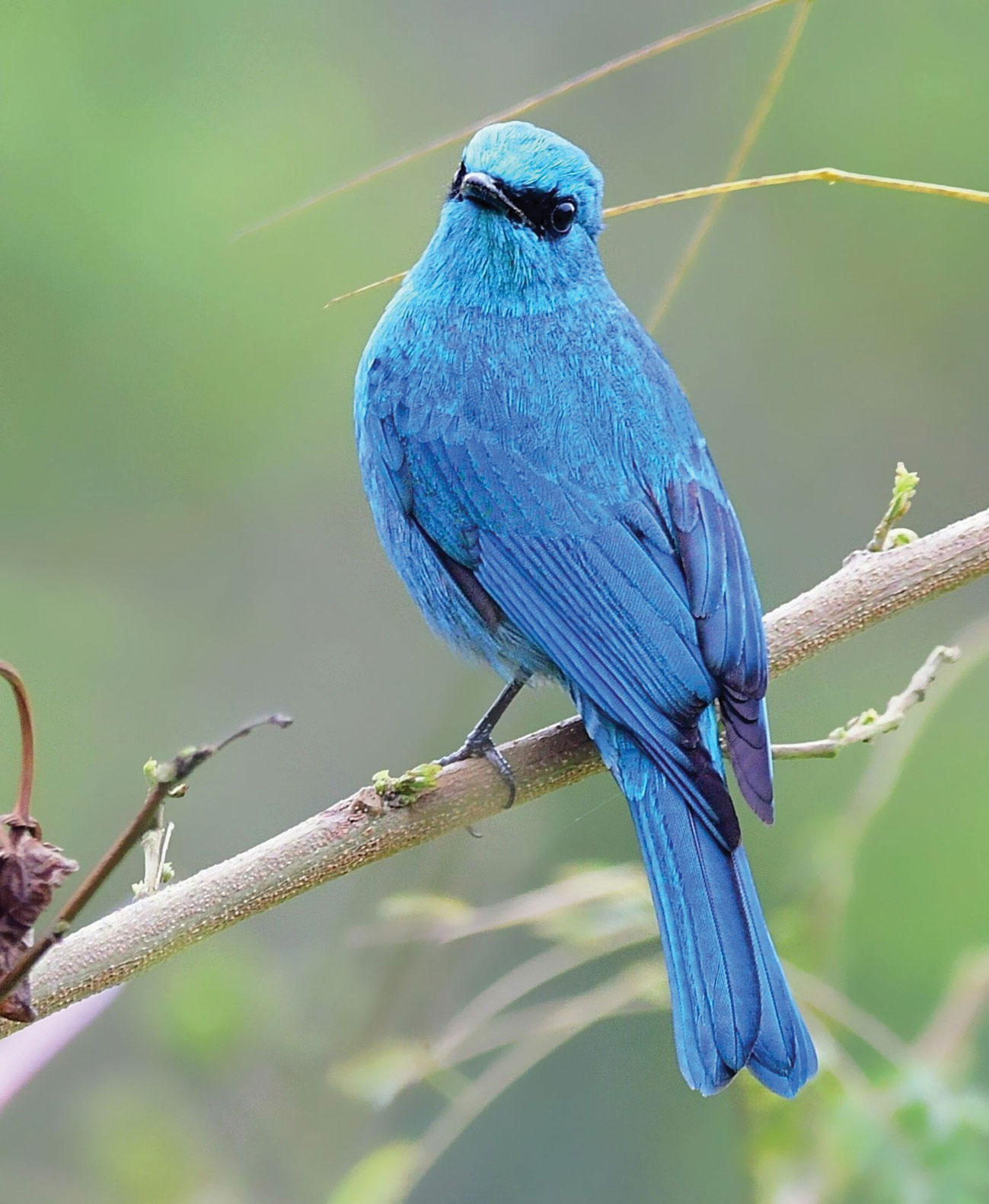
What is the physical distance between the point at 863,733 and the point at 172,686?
248 centimetres

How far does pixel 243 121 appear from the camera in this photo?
5.29 metres

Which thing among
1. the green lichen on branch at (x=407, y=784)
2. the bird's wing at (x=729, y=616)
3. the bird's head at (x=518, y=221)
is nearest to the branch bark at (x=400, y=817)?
the green lichen on branch at (x=407, y=784)

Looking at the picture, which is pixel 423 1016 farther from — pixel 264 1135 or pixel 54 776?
pixel 54 776

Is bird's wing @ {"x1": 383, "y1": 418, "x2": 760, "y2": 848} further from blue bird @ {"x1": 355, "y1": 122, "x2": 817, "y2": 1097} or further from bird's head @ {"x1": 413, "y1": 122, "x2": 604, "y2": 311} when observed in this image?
bird's head @ {"x1": 413, "y1": 122, "x2": 604, "y2": 311}

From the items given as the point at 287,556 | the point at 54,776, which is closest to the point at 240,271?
the point at 287,556

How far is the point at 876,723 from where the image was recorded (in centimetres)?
280

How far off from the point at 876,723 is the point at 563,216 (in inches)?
50.0

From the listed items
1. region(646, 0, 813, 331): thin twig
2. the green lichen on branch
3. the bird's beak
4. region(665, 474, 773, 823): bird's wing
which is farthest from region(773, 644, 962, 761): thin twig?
the bird's beak

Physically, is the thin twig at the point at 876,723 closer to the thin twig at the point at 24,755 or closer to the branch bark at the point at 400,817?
the branch bark at the point at 400,817

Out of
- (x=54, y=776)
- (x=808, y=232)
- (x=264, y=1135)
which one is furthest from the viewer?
(x=808, y=232)

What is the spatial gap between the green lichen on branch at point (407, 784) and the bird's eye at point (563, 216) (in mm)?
1339

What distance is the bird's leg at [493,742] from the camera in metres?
2.84

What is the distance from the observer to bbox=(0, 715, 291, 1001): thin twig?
167 cm

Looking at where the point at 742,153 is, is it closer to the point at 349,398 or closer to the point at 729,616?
the point at 729,616
